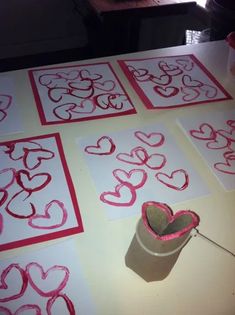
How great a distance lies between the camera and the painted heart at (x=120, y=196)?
71 centimetres

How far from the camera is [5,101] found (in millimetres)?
937

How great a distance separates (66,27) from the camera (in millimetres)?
2432

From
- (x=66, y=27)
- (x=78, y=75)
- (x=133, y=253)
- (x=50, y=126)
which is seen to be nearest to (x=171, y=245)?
(x=133, y=253)

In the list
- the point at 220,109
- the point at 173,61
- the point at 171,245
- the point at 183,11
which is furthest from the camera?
the point at 183,11

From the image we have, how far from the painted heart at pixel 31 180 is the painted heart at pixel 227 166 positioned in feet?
1.30

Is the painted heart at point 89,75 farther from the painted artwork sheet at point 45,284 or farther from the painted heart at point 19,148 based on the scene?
the painted artwork sheet at point 45,284

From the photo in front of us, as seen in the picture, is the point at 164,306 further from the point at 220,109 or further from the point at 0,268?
the point at 220,109

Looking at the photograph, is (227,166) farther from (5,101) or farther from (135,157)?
(5,101)

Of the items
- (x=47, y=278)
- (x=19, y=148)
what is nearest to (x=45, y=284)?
(x=47, y=278)

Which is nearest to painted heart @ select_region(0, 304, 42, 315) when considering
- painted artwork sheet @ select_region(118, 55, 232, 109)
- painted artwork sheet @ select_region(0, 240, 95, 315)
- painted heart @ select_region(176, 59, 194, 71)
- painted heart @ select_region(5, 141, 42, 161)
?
painted artwork sheet @ select_region(0, 240, 95, 315)

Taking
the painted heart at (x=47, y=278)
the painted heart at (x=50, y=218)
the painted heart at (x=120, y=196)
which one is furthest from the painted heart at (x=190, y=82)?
the painted heart at (x=47, y=278)

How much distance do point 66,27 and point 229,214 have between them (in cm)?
211

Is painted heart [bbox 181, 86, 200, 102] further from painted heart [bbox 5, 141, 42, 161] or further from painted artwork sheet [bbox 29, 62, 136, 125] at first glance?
painted heart [bbox 5, 141, 42, 161]

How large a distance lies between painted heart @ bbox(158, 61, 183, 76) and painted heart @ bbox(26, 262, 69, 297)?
73 cm
